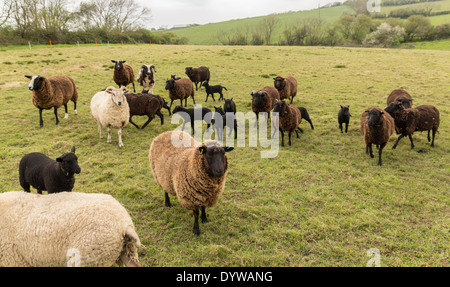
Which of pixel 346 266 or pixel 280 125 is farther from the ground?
pixel 280 125

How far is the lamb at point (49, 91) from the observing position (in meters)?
8.33

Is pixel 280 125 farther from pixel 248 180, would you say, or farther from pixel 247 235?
pixel 247 235

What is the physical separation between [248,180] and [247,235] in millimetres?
2008

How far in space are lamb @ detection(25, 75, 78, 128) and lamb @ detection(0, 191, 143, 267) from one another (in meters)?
6.91

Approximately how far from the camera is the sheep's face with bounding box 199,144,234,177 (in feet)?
12.4

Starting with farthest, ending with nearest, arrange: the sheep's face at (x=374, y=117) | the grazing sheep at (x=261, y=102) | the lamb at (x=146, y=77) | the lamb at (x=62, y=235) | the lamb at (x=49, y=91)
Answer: the lamb at (x=146, y=77)
the grazing sheep at (x=261, y=102)
the lamb at (x=49, y=91)
the sheep's face at (x=374, y=117)
the lamb at (x=62, y=235)

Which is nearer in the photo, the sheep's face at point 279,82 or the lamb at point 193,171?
the lamb at point 193,171

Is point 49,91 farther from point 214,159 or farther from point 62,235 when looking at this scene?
point 214,159

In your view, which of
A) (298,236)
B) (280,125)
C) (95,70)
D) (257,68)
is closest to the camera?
(298,236)

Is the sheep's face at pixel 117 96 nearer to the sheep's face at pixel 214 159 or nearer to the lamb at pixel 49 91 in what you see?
the lamb at pixel 49 91

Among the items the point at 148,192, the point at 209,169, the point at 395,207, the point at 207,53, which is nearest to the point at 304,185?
the point at 395,207

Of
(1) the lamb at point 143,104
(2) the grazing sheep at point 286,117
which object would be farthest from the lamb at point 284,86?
(1) the lamb at point 143,104

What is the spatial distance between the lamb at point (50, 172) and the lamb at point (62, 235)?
118 centimetres

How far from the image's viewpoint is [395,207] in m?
5.19
